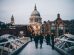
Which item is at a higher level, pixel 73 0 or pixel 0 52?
pixel 73 0

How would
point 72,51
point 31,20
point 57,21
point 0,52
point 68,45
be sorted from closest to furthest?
point 0,52 < point 72,51 < point 68,45 < point 57,21 < point 31,20

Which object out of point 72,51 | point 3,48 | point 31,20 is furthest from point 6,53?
point 31,20

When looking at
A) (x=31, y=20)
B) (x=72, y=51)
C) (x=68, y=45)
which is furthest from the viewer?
(x=31, y=20)

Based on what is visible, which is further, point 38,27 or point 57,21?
point 38,27

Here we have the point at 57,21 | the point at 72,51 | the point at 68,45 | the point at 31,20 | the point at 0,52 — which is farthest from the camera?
the point at 31,20

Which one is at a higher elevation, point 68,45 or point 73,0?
point 73,0

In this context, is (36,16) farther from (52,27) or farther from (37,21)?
(52,27)

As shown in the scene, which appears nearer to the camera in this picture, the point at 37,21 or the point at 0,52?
the point at 0,52

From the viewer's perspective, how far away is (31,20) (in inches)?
2293

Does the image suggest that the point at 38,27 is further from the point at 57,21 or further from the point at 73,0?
the point at 73,0

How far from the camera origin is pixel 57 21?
108ft

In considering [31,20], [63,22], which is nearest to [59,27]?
[63,22]

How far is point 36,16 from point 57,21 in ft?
87.4

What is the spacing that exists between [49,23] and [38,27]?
2497cm
